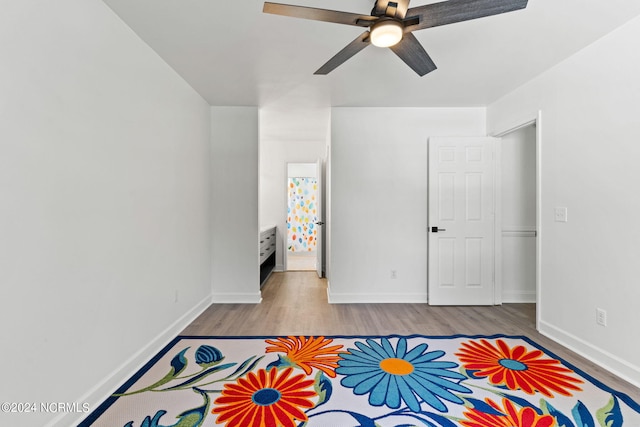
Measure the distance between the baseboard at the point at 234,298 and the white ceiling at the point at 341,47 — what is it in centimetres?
240

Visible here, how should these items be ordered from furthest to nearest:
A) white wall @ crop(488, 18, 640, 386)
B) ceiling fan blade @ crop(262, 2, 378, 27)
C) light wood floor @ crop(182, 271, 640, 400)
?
light wood floor @ crop(182, 271, 640, 400) → white wall @ crop(488, 18, 640, 386) → ceiling fan blade @ crop(262, 2, 378, 27)

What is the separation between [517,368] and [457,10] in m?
2.40

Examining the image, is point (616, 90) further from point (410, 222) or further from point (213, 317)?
point (213, 317)

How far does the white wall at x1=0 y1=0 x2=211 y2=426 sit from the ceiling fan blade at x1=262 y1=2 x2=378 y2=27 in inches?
44.1

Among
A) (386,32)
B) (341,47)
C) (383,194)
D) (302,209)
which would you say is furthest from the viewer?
(302,209)

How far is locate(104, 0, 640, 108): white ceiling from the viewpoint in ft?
6.59

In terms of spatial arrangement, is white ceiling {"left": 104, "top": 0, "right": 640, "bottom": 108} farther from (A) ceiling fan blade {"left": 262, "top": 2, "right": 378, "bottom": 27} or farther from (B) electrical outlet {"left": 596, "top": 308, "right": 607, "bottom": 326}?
(B) electrical outlet {"left": 596, "top": 308, "right": 607, "bottom": 326}

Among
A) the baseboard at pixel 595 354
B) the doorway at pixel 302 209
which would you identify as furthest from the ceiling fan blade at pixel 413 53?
the doorway at pixel 302 209

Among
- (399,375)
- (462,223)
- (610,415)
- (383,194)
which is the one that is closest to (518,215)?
(462,223)

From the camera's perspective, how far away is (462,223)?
379 cm

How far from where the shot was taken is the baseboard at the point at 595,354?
2082 millimetres

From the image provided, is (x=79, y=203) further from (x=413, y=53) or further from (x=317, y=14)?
(x=413, y=53)

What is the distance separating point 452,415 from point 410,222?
8.02 ft

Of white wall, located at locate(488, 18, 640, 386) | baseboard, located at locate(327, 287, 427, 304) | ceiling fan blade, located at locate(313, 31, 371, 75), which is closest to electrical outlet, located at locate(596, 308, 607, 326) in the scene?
white wall, located at locate(488, 18, 640, 386)
